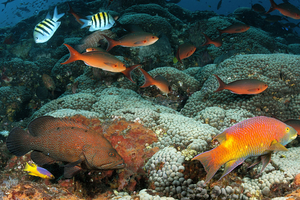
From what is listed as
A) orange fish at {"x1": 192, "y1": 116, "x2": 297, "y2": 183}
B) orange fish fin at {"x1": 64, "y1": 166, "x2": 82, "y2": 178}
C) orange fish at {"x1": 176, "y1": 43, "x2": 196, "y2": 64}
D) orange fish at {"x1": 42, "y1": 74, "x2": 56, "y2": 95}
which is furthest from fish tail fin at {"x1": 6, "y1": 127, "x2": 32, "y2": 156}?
orange fish at {"x1": 42, "y1": 74, "x2": 56, "y2": 95}

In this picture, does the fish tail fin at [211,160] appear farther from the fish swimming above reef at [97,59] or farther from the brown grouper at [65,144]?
the fish swimming above reef at [97,59]

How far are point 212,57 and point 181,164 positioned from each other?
7160mm

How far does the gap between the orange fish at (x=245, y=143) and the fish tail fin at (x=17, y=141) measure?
1784 mm

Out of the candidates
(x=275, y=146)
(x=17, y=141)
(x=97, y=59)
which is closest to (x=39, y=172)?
(x=17, y=141)

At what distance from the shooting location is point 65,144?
5.85ft

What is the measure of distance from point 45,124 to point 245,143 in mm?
2069

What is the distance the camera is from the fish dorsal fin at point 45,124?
184 cm

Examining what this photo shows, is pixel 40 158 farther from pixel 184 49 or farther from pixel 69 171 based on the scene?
pixel 184 49

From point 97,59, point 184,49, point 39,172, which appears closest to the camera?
point 39,172

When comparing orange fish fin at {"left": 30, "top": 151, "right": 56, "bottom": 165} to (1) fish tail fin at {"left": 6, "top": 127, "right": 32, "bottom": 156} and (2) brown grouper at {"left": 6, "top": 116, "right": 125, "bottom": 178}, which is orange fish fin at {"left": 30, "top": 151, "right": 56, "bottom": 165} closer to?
(2) brown grouper at {"left": 6, "top": 116, "right": 125, "bottom": 178}

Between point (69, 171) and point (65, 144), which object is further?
point (65, 144)

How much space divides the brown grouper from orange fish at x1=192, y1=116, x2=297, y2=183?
93cm

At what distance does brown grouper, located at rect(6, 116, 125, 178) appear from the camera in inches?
68.4

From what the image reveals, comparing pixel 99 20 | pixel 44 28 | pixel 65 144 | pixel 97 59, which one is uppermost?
pixel 99 20
